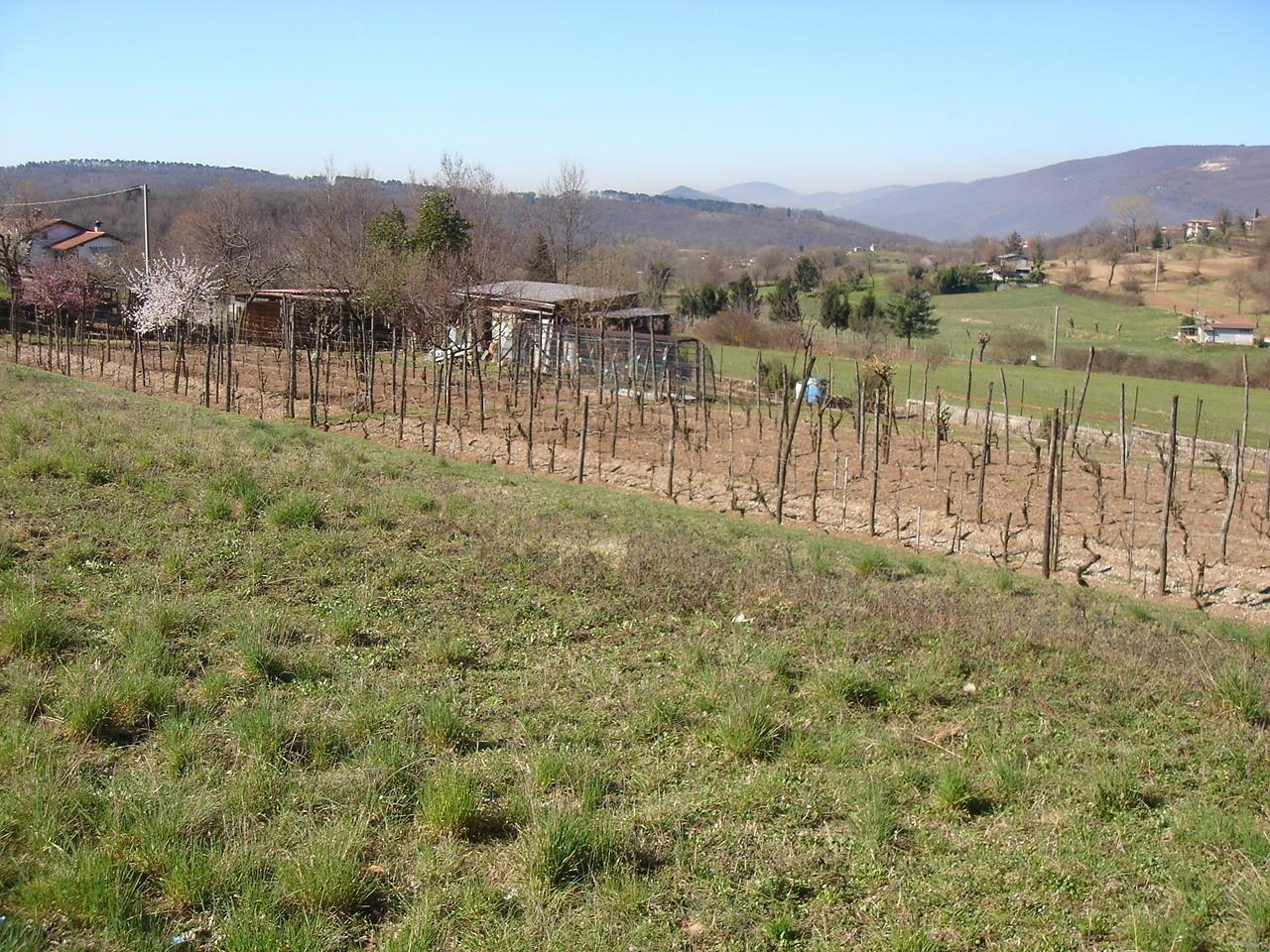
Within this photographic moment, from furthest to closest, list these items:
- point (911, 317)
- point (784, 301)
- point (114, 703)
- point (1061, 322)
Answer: point (1061, 322) → point (784, 301) → point (911, 317) → point (114, 703)

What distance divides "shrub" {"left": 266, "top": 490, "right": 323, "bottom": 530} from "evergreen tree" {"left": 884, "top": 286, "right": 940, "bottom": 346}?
→ 50.6 meters

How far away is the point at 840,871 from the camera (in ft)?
12.2

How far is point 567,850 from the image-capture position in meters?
3.64

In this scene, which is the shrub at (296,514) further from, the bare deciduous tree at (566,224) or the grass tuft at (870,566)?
the bare deciduous tree at (566,224)

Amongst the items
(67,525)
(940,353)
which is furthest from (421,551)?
(940,353)

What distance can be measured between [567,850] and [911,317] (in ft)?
192

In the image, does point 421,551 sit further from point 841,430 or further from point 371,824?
point 841,430

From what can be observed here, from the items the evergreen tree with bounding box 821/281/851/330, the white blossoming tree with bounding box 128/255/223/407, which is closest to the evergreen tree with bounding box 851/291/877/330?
the evergreen tree with bounding box 821/281/851/330

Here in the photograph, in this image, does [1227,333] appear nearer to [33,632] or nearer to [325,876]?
[33,632]

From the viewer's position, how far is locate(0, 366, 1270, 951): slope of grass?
3.40 m

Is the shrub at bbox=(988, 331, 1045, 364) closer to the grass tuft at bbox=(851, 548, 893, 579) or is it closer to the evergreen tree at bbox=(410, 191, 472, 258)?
the evergreen tree at bbox=(410, 191, 472, 258)

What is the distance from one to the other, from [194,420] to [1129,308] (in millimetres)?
70532

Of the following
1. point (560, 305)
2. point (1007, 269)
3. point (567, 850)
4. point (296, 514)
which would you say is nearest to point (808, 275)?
point (1007, 269)

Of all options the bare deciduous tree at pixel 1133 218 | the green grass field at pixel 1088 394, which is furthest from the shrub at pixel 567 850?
the bare deciduous tree at pixel 1133 218
